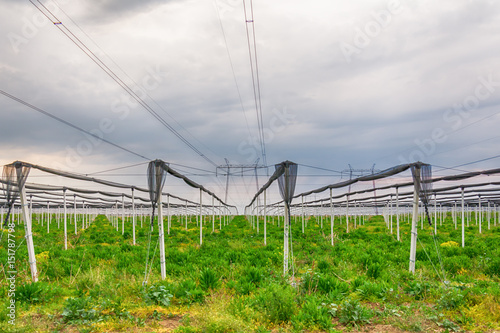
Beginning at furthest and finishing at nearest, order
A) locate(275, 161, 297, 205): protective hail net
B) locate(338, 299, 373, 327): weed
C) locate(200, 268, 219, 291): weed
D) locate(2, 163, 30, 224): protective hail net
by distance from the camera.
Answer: locate(275, 161, 297, 205): protective hail net, locate(2, 163, 30, 224): protective hail net, locate(200, 268, 219, 291): weed, locate(338, 299, 373, 327): weed

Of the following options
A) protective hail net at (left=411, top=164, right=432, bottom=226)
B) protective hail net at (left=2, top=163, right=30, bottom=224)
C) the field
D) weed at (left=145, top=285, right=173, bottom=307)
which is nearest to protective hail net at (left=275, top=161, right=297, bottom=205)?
the field

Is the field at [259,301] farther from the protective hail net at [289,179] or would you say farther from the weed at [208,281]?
the protective hail net at [289,179]

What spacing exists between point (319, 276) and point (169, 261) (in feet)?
18.1

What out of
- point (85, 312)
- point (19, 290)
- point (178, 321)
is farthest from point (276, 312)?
point (19, 290)

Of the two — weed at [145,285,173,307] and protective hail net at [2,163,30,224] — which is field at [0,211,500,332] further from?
protective hail net at [2,163,30,224]

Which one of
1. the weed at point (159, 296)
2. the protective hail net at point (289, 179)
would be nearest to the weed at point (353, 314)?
the weed at point (159, 296)

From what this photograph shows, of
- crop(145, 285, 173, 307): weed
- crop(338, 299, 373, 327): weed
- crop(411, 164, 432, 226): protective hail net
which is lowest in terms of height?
crop(338, 299, 373, 327): weed

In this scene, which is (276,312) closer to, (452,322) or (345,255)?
(452,322)

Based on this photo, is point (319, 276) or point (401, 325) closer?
point (401, 325)

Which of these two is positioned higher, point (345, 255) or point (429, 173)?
point (429, 173)

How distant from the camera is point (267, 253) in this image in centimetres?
1260

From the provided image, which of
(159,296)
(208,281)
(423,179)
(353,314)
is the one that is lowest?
(353,314)

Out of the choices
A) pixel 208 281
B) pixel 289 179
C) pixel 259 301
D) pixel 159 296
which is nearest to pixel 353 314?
pixel 259 301

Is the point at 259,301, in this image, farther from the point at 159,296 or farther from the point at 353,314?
the point at 159,296
